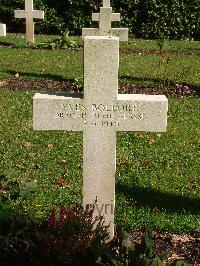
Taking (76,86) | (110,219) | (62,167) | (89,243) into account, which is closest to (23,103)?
(76,86)

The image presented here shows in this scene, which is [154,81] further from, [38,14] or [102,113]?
[102,113]

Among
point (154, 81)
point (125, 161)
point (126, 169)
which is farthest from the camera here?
point (154, 81)

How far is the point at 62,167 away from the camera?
19.1 feet

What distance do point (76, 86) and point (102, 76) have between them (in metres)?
5.81

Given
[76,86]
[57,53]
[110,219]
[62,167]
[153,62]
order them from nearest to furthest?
[110,219] → [62,167] → [76,86] → [153,62] → [57,53]

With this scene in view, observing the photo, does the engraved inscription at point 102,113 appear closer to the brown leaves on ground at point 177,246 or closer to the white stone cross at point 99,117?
the white stone cross at point 99,117

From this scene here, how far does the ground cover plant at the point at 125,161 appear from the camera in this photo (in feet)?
15.6

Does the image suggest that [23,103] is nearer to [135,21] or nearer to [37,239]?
[37,239]

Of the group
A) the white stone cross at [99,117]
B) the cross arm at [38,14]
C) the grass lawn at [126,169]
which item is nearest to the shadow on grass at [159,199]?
the grass lawn at [126,169]

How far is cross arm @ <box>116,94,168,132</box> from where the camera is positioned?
376cm

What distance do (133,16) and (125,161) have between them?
43.9 ft

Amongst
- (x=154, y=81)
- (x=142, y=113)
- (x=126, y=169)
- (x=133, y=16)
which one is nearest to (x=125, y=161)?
(x=126, y=169)

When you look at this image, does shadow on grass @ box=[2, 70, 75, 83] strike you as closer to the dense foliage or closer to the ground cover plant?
the ground cover plant

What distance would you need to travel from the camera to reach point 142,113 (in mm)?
3783
